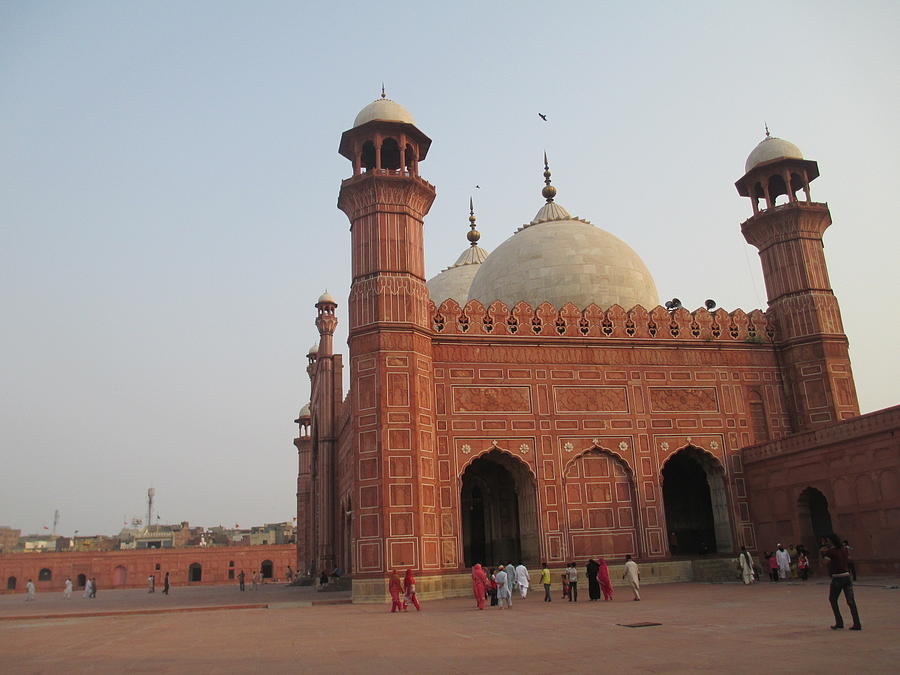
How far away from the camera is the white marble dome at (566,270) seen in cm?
2311

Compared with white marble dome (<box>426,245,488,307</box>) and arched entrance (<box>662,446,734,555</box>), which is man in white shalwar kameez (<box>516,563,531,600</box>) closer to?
arched entrance (<box>662,446,734,555</box>)

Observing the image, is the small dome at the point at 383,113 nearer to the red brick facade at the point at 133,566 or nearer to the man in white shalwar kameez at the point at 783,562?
the man in white shalwar kameez at the point at 783,562

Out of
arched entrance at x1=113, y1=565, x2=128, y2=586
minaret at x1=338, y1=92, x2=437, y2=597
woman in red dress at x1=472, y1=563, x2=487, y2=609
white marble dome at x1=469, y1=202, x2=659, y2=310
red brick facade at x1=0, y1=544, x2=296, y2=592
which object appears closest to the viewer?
woman in red dress at x1=472, y1=563, x2=487, y2=609

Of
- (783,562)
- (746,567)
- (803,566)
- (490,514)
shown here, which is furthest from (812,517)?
(490,514)

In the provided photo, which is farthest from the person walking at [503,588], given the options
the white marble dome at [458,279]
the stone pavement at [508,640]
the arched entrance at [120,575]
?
the arched entrance at [120,575]

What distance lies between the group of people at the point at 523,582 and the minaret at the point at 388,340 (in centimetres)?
228

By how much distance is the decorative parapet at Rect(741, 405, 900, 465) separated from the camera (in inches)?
576

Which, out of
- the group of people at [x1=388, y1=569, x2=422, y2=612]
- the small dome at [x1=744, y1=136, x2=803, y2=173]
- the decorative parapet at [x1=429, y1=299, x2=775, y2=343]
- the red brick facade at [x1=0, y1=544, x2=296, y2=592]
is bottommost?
the group of people at [x1=388, y1=569, x2=422, y2=612]

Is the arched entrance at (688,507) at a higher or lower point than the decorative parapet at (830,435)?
lower

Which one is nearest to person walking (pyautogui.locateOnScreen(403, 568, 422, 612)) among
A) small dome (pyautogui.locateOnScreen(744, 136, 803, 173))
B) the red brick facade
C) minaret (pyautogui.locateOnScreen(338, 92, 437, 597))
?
minaret (pyautogui.locateOnScreen(338, 92, 437, 597))

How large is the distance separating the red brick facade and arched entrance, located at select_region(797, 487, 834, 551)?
138 ft

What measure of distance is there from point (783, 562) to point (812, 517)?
2.18 m

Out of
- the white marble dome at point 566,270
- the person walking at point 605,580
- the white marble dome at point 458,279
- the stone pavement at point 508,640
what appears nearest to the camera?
the stone pavement at point 508,640

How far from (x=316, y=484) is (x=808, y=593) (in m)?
21.9
